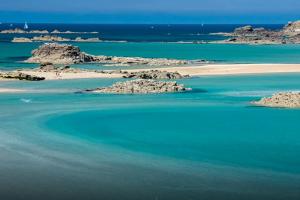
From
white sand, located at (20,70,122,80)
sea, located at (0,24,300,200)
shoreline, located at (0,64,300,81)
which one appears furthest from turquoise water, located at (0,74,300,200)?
shoreline, located at (0,64,300,81)

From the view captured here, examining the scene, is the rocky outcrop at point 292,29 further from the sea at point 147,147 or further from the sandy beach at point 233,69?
the sea at point 147,147

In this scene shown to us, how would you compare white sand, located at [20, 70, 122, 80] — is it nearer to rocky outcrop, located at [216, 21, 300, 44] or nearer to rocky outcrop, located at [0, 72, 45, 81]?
rocky outcrop, located at [0, 72, 45, 81]

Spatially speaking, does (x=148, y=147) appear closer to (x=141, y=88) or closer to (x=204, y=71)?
(x=141, y=88)

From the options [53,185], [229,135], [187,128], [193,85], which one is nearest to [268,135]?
[229,135]

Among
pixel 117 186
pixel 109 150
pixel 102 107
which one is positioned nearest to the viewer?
pixel 117 186

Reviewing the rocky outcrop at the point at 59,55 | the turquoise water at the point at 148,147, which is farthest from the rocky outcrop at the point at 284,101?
the rocky outcrop at the point at 59,55

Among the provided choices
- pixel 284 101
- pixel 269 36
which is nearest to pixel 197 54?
pixel 284 101

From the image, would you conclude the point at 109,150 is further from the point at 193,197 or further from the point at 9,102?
the point at 9,102
